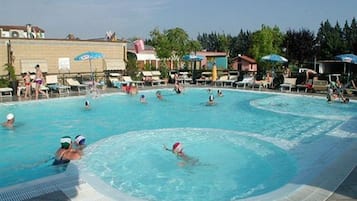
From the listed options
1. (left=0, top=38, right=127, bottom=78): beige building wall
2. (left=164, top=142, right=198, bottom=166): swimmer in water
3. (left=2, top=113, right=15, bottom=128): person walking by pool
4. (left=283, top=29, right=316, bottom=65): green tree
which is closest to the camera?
(left=164, top=142, right=198, bottom=166): swimmer in water

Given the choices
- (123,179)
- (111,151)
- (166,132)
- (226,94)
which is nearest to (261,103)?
(226,94)

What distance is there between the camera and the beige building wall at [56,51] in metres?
19.9

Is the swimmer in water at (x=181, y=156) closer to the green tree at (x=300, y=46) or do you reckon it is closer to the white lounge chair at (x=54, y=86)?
the white lounge chair at (x=54, y=86)

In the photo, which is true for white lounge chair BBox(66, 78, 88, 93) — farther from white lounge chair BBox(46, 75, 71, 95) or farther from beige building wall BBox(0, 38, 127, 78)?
beige building wall BBox(0, 38, 127, 78)

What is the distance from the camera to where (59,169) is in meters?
6.83

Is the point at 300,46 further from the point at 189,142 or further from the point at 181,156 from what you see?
the point at 181,156

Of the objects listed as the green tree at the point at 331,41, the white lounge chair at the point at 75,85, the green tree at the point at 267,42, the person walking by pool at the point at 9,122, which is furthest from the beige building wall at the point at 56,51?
the green tree at the point at 331,41

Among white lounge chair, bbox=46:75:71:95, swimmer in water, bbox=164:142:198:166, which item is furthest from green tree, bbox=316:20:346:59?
swimmer in water, bbox=164:142:198:166

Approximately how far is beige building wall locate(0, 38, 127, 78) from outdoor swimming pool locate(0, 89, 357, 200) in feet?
19.5

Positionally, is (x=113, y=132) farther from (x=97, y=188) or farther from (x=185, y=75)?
(x=185, y=75)

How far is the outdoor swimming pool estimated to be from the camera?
262 inches

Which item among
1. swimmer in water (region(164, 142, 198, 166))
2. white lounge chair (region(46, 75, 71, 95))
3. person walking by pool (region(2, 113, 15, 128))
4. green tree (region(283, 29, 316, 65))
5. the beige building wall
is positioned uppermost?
green tree (region(283, 29, 316, 65))

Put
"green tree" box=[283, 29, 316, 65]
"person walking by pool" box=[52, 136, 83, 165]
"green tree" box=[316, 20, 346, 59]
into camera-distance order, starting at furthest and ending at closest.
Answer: "green tree" box=[283, 29, 316, 65]
"green tree" box=[316, 20, 346, 59]
"person walking by pool" box=[52, 136, 83, 165]

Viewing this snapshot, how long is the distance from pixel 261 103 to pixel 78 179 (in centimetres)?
1130
